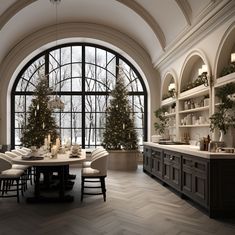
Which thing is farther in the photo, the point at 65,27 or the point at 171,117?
the point at 65,27

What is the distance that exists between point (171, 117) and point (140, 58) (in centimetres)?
262

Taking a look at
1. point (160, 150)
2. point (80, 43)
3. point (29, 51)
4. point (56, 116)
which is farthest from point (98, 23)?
point (160, 150)

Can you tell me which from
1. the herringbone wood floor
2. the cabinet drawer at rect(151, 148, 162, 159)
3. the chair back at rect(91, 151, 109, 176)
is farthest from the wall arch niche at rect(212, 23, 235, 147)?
the chair back at rect(91, 151, 109, 176)

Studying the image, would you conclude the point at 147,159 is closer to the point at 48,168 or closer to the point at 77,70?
the point at 48,168

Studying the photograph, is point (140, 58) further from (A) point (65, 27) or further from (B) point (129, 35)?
(A) point (65, 27)

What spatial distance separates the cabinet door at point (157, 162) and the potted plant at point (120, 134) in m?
1.89

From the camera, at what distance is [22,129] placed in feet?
33.2

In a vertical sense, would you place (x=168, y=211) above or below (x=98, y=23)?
below

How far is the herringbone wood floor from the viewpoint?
3762 millimetres

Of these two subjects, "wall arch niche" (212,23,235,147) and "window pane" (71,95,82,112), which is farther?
"window pane" (71,95,82,112)

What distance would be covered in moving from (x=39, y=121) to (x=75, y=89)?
188cm

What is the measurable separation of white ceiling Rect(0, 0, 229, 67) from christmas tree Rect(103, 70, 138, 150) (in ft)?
5.63

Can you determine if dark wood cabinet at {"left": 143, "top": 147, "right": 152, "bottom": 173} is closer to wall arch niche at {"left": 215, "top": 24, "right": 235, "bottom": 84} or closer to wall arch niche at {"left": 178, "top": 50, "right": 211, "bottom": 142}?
wall arch niche at {"left": 178, "top": 50, "right": 211, "bottom": 142}

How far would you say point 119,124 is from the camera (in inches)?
377
